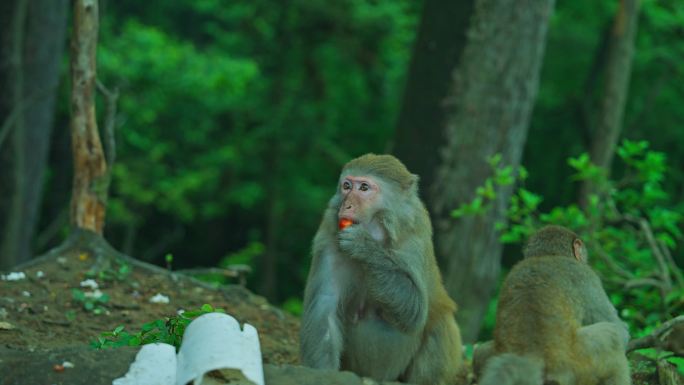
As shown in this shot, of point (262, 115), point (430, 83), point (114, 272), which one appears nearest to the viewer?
point (114, 272)

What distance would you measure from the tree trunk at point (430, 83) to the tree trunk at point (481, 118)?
3.3 inches

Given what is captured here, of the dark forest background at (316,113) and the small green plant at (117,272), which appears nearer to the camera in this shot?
the small green plant at (117,272)

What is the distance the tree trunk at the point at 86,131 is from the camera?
722cm

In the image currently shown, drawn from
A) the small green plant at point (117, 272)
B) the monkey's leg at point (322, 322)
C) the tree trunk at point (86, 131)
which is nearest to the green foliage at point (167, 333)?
the monkey's leg at point (322, 322)

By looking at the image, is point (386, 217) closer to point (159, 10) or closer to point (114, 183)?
point (114, 183)

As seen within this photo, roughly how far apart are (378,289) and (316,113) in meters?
12.9

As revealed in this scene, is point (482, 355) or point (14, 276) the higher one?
point (482, 355)

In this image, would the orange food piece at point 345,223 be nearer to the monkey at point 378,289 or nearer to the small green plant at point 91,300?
the monkey at point 378,289

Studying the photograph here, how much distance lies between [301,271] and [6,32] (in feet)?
31.6

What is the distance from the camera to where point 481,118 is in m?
9.07

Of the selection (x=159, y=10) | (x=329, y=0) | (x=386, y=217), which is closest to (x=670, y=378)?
(x=386, y=217)

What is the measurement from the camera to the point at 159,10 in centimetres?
1936

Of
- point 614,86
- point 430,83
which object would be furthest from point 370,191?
point 614,86

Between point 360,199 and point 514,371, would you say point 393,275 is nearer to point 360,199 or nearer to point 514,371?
point 360,199
